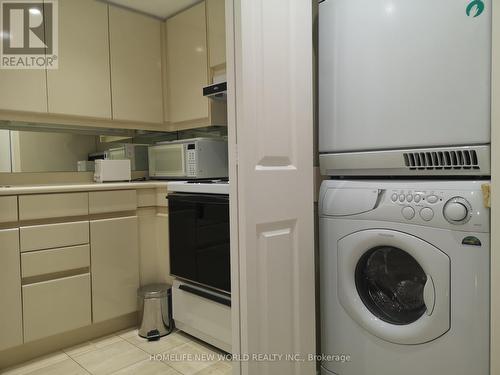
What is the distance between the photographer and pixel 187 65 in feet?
8.55

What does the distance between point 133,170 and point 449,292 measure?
93.8 inches

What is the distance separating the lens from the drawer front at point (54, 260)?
1.79 m

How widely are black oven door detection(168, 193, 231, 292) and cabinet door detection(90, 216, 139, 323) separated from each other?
0.30 metres

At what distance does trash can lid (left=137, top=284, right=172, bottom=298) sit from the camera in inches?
81.5

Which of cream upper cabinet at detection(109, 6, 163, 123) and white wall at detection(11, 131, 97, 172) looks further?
cream upper cabinet at detection(109, 6, 163, 123)

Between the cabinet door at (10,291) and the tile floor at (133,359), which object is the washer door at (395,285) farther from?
the cabinet door at (10,291)

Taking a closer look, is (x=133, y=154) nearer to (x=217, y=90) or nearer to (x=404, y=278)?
(x=217, y=90)

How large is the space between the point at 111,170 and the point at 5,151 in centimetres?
62

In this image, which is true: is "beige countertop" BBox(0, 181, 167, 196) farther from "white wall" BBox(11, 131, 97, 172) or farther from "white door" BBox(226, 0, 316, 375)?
"white door" BBox(226, 0, 316, 375)

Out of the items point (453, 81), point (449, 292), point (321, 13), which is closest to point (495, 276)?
point (449, 292)

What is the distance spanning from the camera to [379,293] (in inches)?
52.9

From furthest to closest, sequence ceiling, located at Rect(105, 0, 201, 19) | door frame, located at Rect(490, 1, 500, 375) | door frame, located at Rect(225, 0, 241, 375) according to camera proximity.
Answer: ceiling, located at Rect(105, 0, 201, 19) < door frame, located at Rect(225, 0, 241, 375) < door frame, located at Rect(490, 1, 500, 375)

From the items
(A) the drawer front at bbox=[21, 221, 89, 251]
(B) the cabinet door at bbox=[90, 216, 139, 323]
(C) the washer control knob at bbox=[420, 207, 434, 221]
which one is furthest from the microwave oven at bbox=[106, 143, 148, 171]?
(C) the washer control knob at bbox=[420, 207, 434, 221]

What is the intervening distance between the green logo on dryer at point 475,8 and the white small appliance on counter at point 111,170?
214 cm
